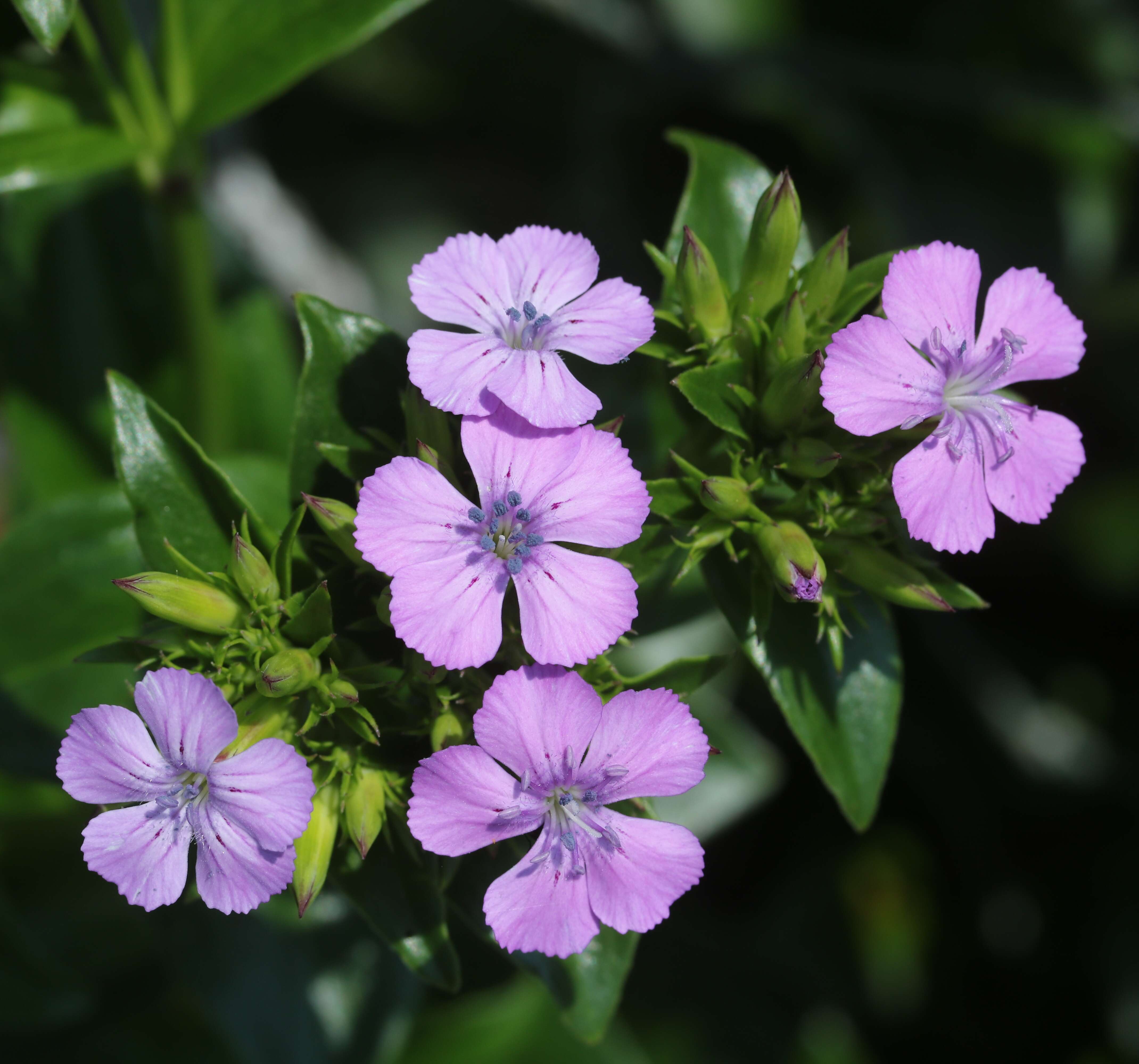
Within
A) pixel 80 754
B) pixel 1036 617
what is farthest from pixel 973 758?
pixel 80 754

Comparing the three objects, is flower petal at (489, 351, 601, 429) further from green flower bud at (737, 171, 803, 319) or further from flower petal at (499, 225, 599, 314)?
green flower bud at (737, 171, 803, 319)

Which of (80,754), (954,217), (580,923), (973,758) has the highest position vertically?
(80,754)

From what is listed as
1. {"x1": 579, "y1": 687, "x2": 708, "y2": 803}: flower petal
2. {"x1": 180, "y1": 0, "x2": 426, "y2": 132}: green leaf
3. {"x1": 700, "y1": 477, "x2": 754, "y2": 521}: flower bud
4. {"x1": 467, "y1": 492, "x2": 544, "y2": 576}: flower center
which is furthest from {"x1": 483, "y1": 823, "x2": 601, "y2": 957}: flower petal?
{"x1": 180, "y1": 0, "x2": 426, "y2": 132}: green leaf

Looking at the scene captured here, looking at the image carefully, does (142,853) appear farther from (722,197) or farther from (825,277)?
(722,197)

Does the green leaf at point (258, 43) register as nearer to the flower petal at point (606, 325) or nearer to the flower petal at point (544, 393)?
the flower petal at point (606, 325)

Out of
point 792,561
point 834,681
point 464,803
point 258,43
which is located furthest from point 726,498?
point 258,43

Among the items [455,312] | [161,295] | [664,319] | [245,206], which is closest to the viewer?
[455,312]

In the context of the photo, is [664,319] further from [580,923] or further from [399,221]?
[399,221]
